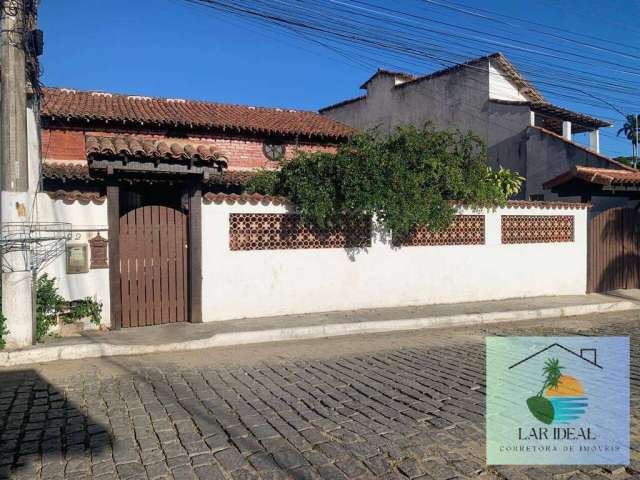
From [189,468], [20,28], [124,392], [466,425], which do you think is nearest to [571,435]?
[466,425]

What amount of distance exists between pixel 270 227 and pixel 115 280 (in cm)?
248

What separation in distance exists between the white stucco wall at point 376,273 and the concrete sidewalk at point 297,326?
0.82 feet

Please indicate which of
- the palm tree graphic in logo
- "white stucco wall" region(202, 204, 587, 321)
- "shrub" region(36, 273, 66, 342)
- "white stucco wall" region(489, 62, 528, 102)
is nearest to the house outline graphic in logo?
the palm tree graphic in logo

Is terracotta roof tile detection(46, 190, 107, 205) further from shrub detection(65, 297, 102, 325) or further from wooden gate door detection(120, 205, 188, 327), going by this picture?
shrub detection(65, 297, 102, 325)

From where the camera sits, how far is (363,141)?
27.6ft

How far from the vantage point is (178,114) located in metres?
15.6

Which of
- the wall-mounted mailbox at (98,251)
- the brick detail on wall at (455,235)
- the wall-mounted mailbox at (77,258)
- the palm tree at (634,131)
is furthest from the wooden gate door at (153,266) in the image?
the palm tree at (634,131)

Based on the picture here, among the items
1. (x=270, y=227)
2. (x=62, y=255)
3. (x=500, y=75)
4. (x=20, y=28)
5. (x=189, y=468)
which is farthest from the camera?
(x=500, y=75)

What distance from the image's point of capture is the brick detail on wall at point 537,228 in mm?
10360

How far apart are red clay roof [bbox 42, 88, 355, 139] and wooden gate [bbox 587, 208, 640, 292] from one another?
8.20m

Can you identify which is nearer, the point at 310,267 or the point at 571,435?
the point at 571,435

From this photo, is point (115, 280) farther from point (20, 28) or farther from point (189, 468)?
point (189, 468)

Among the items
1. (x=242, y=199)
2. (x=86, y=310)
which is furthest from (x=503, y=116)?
(x=86, y=310)

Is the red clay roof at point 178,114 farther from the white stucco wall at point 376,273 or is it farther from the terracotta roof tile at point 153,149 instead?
the white stucco wall at point 376,273
